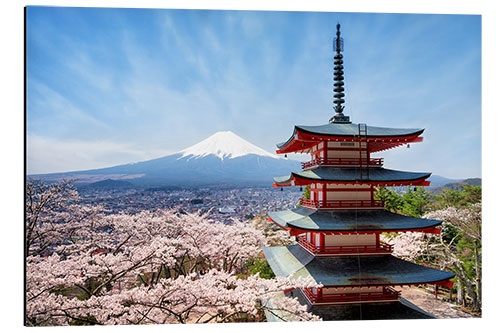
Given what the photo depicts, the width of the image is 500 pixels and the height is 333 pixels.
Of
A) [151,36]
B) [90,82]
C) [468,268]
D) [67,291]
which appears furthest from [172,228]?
[468,268]

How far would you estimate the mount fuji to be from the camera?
805 centimetres

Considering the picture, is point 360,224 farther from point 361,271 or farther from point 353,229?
point 361,271

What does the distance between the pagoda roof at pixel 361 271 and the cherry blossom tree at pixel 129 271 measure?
0.28 metres

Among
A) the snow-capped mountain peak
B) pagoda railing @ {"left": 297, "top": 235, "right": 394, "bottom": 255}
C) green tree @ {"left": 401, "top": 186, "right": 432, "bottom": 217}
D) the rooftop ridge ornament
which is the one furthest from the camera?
green tree @ {"left": 401, "top": 186, "right": 432, "bottom": 217}

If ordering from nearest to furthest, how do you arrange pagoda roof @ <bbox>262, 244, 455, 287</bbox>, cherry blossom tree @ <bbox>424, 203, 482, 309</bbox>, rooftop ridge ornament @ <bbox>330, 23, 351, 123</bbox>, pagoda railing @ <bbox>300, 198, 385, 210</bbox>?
pagoda roof @ <bbox>262, 244, 455, 287</bbox> → pagoda railing @ <bbox>300, 198, 385, 210</bbox> → rooftop ridge ornament @ <bbox>330, 23, 351, 123</bbox> → cherry blossom tree @ <bbox>424, 203, 482, 309</bbox>

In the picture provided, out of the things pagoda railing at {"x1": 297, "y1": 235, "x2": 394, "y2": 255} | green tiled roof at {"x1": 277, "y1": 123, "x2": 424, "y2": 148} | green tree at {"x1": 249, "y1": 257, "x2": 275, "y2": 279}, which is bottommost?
green tree at {"x1": 249, "y1": 257, "x2": 275, "y2": 279}

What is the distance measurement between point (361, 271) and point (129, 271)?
189 inches

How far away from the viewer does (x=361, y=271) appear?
401 centimetres

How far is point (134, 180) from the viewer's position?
796 centimetres

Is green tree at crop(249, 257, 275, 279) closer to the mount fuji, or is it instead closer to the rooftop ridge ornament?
the mount fuji

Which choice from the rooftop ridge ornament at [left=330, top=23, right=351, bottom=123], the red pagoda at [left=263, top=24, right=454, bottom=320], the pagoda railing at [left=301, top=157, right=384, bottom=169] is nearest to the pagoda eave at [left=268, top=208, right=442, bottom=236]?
the red pagoda at [left=263, top=24, right=454, bottom=320]

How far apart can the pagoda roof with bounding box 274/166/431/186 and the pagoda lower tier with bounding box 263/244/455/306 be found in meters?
1.33

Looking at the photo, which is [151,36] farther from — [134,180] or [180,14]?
[134,180]

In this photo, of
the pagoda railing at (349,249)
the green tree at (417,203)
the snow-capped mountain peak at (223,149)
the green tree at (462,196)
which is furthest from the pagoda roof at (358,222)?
the green tree at (417,203)
